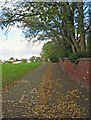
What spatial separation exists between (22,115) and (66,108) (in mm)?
1380

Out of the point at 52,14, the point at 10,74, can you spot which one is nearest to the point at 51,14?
the point at 52,14

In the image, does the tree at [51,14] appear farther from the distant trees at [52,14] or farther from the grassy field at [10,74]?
the grassy field at [10,74]

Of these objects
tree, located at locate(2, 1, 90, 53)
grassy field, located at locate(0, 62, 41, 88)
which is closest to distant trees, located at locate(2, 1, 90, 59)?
tree, located at locate(2, 1, 90, 53)

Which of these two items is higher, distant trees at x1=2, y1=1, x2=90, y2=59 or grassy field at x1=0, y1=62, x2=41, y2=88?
distant trees at x1=2, y1=1, x2=90, y2=59

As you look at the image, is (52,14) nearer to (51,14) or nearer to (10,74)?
(51,14)

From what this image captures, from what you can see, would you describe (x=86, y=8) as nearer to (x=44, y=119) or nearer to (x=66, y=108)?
(x=66, y=108)

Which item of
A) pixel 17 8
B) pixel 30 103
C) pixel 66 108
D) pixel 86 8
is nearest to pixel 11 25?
pixel 17 8

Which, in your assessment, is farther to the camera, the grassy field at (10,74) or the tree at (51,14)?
the grassy field at (10,74)

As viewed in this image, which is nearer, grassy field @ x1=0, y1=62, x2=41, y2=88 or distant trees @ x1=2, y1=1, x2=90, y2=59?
distant trees @ x1=2, y1=1, x2=90, y2=59

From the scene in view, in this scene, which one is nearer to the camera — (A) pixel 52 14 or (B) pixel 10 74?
(A) pixel 52 14

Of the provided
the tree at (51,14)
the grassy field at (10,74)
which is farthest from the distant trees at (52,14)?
the grassy field at (10,74)

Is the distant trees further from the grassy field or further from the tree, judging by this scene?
the grassy field

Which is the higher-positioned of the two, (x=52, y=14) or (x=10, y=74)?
(x=52, y=14)

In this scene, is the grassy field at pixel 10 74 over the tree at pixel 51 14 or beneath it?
beneath
